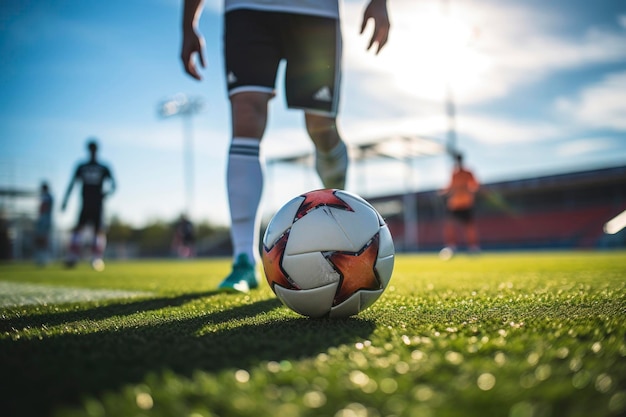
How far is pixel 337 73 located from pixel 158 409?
2.63 m

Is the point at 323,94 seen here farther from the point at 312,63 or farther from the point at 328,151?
the point at 328,151

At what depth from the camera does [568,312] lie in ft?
5.28

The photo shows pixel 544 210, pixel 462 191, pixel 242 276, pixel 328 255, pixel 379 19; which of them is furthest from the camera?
pixel 544 210

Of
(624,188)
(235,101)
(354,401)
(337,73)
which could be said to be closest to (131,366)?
(354,401)

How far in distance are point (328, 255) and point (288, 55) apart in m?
1.72

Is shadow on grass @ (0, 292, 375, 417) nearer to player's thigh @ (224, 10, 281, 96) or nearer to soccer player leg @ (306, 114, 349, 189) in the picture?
player's thigh @ (224, 10, 281, 96)

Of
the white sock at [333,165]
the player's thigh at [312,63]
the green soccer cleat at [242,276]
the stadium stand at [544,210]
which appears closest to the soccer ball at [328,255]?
the green soccer cleat at [242,276]

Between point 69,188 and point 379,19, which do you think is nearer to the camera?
point 379,19

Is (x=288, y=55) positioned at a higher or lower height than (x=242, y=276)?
higher

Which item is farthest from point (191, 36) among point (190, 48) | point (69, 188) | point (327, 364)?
point (69, 188)

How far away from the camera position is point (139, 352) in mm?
1163

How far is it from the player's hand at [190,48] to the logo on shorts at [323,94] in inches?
29.7

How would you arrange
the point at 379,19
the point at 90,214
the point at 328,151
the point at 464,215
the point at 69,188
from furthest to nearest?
the point at 464,215 → the point at 90,214 → the point at 69,188 → the point at 328,151 → the point at 379,19

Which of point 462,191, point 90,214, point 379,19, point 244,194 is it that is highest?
point 379,19
